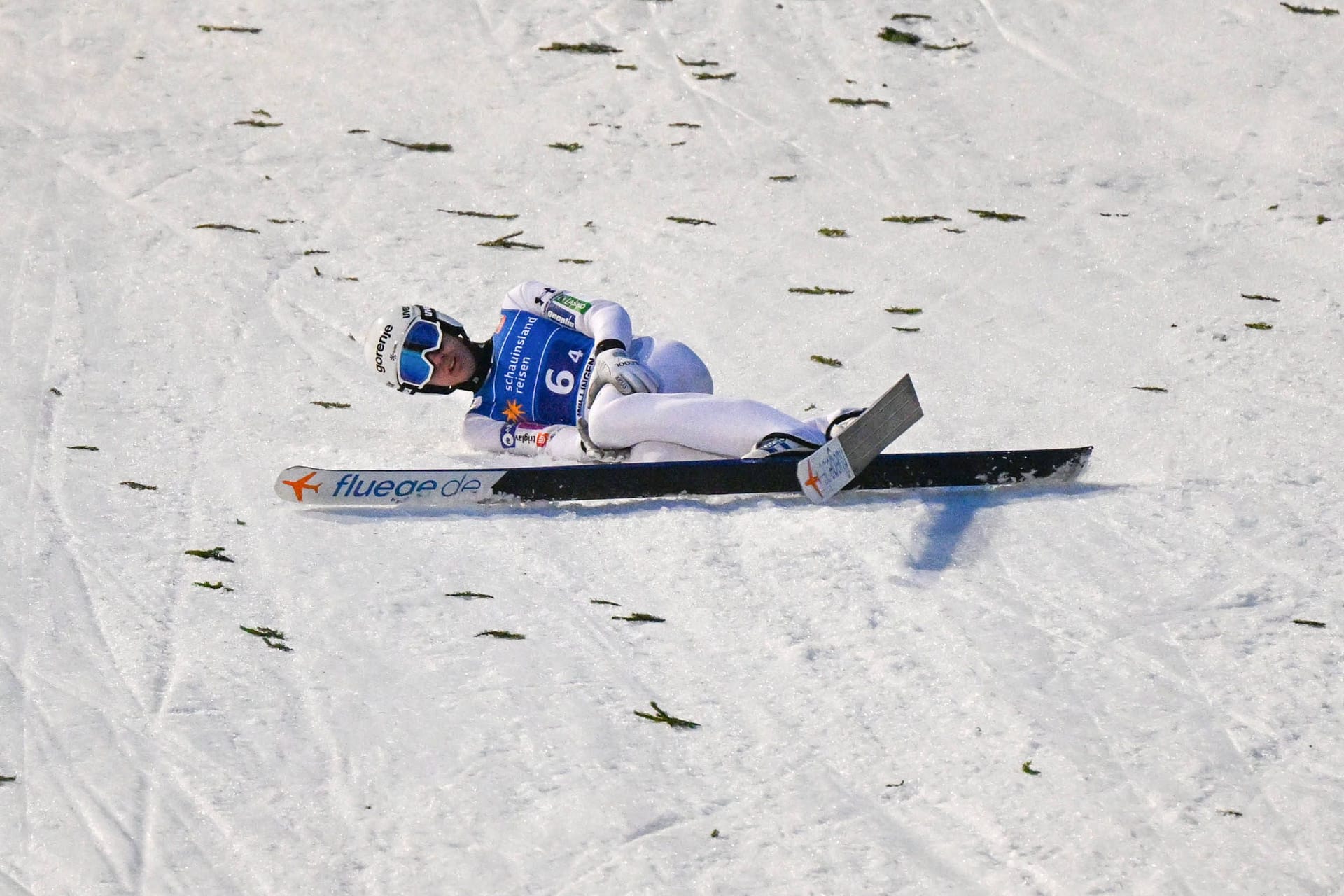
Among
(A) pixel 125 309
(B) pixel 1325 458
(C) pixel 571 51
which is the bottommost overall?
(B) pixel 1325 458

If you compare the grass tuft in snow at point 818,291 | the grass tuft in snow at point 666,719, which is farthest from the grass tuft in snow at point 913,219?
the grass tuft in snow at point 666,719

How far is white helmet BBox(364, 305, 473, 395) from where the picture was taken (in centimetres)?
575

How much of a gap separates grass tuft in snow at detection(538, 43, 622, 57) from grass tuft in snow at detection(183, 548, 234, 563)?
18.1ft

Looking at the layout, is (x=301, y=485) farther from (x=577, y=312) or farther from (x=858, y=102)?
(x=858, y=102)

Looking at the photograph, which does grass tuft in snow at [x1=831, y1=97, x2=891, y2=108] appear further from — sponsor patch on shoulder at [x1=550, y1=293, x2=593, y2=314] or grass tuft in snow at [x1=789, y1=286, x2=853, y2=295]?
sponsor patch on shoulder at [x1=550, y1=293, x2=593, y2=314]

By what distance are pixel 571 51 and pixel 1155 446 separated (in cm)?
554

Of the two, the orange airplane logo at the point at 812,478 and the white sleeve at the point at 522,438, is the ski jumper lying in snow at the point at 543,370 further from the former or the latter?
the orange airplane logo at the point at 812,478

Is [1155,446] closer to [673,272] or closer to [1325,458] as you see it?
[1325,458]

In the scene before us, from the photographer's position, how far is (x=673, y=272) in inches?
297

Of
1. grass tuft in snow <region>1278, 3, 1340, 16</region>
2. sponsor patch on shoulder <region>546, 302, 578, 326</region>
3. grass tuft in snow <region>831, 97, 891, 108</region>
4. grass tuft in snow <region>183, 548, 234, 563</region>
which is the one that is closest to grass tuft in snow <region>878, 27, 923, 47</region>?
grass tuft in snow <region>831, 97, 891, 108</region>

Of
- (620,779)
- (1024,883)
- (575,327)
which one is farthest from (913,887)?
(575,327)

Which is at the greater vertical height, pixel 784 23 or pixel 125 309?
pixel 784 23

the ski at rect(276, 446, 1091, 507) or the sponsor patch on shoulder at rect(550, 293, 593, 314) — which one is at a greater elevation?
the sponsor patch on shoulder at rect(550, 293, 593, 314)

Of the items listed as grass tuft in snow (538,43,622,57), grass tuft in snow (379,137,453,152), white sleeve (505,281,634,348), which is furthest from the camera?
grass tuft in snow (538,43,622,57)
